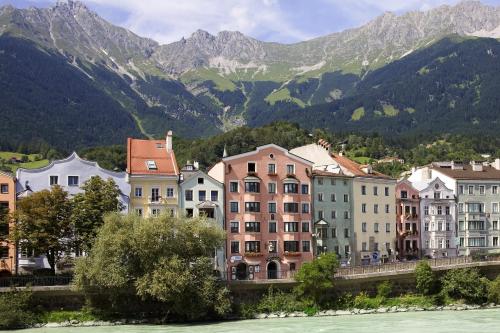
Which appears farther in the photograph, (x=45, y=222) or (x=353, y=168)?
(x=353, y=168)

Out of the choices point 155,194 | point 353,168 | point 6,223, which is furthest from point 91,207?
point 353,168

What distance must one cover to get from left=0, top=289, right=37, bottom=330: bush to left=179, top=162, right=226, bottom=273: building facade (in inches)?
900

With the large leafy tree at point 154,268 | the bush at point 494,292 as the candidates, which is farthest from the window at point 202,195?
the bush at point 494,292

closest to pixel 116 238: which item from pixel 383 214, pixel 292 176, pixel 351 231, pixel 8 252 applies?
pixel 8 252

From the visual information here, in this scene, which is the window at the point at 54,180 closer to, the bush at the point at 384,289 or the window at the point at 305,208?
the window at the point at 305,208

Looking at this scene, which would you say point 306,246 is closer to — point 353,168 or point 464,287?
point 353,168

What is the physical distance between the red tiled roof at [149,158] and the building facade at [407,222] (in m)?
36.9

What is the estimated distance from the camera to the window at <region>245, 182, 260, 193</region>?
82.6 metres

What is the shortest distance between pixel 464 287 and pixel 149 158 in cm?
3719

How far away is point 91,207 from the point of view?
67.8 meters

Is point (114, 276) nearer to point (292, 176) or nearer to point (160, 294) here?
point (160, 294)

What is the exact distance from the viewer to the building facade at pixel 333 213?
86.5 metres

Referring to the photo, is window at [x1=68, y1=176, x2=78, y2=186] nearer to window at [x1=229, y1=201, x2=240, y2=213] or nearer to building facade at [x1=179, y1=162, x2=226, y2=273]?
building facade at [x1=179, y1=162, x2=226, y2=273]

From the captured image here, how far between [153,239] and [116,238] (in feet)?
10.4
